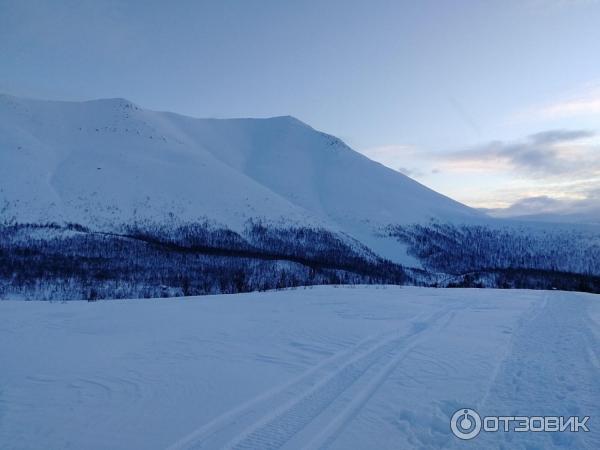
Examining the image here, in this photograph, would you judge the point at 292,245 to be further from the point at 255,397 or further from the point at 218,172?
the point at 255,397

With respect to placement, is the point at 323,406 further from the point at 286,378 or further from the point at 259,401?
the point at 286,378

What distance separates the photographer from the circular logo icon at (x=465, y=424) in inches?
246

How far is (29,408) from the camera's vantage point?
7.07m

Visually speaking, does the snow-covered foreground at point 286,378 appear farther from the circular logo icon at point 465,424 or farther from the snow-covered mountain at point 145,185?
the snow-covered mountain at point 145,185

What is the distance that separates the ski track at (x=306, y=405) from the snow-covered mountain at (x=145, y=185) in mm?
102219

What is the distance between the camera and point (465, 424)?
21.5ft

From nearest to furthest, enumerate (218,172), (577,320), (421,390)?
1. (421,390)
2. (577,320)
3. (218,172)

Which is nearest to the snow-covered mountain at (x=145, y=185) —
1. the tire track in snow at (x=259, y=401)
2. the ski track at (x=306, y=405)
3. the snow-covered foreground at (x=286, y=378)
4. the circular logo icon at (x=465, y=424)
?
the snow-covered foreground at (x=286, y=378)

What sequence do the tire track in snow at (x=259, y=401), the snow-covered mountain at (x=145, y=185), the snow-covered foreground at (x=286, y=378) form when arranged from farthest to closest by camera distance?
the snow-covered mountain at (x=145, y=185), the snow-covered foreground at (x=286, y=378), the tire track in snow at (x=259, y=401)

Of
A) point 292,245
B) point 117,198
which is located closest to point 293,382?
point 292,245

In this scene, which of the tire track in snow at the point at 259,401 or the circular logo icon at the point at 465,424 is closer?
the tire track in snow at the point at 259,401

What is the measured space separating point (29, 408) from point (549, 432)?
8.06m

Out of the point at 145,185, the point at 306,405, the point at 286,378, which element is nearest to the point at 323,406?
the point at 306,405

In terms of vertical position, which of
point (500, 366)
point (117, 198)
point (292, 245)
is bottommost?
point (500, 366)
